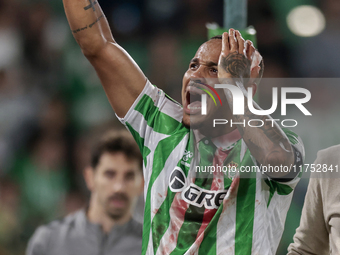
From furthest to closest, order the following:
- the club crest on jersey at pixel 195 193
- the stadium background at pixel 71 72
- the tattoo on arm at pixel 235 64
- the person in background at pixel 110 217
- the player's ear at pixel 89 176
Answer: the stadium background at pixel 71 72
the player's ear at pixel 89 176
the person in background at pixel 110 217
the club crest on jersey at pixel 195 193
the tattoo on arm at pixel 235 64

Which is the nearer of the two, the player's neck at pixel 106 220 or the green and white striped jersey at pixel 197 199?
the green and white striped jersey at pixel 197 199

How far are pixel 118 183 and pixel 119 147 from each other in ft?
0.72

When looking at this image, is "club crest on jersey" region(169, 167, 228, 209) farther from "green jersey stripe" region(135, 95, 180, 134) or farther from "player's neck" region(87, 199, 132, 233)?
"player's neck" region(87, 199, 132, 233)

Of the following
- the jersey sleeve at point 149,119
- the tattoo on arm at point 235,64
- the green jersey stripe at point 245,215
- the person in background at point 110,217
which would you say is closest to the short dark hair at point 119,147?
the person in background at point 110,217

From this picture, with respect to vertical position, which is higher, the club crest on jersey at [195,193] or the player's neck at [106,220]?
the club crest on jersey at [195,193]

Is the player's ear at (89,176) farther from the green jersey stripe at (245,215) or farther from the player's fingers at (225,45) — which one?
the player's fingers at (225,45)

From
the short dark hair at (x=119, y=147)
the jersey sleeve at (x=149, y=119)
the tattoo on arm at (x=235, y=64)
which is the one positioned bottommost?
the short dark hair at (x=119, y=147)

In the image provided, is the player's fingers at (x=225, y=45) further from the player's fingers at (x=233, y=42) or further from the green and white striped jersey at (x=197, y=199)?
the green and white striped jersey at (x=197, y=199)

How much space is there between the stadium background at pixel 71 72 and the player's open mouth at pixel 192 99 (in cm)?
138

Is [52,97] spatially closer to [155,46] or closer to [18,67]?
[18,67]

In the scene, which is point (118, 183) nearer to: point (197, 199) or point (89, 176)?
point (89, 176)

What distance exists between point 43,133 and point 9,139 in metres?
0.28

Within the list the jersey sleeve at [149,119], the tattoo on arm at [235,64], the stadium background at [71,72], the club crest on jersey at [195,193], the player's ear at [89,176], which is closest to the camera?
the tattoo on arm at [235,64]

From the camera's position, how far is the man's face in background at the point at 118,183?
220 centimetres
